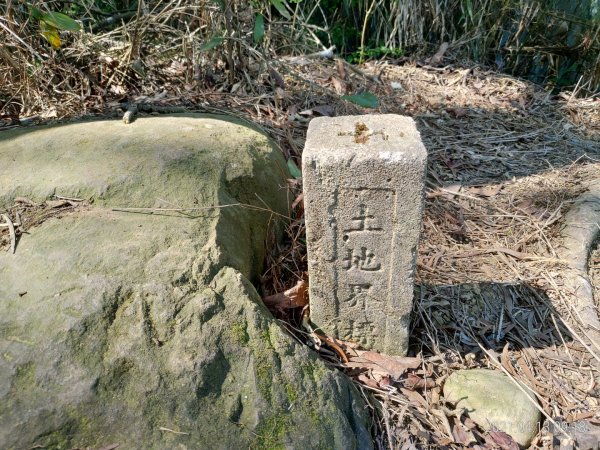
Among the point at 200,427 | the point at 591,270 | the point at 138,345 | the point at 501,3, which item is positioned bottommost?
the point at 591,270

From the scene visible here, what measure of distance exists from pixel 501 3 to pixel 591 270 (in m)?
2.75

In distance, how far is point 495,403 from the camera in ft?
6.07

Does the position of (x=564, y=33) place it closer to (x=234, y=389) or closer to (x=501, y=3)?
(x=501, y=3)

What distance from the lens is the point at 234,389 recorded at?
1540mm

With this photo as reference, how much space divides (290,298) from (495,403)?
861 mm

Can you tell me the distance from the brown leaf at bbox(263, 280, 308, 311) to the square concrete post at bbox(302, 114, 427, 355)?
120 millimetres

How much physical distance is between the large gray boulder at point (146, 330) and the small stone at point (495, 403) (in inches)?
16.4

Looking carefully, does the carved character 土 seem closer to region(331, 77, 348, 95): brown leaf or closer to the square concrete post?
the square concrete post

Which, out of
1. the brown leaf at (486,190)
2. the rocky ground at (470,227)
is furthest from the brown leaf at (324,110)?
the brown leaf at (486,190)

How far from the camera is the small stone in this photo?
182 cm

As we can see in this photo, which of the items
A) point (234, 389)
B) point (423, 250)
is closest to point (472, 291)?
point (423, 250)

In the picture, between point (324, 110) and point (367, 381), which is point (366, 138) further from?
point (324, 110)

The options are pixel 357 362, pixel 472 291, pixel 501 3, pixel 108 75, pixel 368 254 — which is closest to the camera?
pixel 368 254

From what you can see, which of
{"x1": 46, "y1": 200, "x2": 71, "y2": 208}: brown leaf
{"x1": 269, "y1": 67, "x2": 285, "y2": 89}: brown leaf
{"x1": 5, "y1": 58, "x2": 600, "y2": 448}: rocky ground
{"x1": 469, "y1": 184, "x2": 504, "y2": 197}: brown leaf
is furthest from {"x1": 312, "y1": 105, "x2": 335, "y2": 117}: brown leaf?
{"x1": 46, "y1": 200, "x2": 71, "y2": 208}: brown leaf
